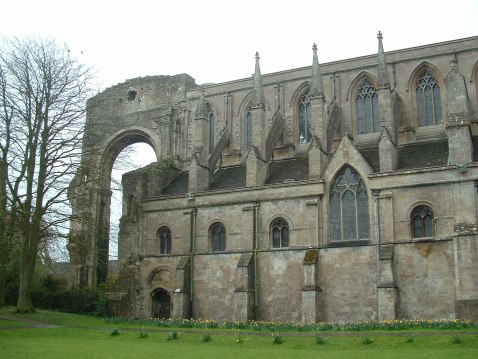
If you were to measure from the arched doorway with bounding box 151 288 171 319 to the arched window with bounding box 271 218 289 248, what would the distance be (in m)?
7.51

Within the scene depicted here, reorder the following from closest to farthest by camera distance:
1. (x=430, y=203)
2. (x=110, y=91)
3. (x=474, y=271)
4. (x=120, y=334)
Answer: (x=120, y=334)
(x=474, y=271)
(x=430, y=203)
(x=110, y=91)

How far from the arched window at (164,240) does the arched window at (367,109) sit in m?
13.4

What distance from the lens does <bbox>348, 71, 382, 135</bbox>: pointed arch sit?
125ft

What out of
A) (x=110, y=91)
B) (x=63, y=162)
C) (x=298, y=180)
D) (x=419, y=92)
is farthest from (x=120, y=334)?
(x=110, y=91)

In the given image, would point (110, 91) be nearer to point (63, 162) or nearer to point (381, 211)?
point (63, 162)

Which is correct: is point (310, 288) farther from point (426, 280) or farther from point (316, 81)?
point (316, 81)

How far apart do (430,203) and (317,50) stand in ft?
39.9

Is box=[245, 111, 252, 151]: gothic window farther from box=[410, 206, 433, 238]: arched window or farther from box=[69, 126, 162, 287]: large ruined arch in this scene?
box=[410, 206, 433, 238]: arched window

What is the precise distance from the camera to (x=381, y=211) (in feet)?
103

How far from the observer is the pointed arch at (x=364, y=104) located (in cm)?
3822

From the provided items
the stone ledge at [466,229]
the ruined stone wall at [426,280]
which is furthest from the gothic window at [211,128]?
the stone ledge at [466,229]

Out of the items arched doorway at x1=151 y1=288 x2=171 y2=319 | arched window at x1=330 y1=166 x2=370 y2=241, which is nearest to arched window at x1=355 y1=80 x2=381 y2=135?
arched window at x1=330 y1=166 x2=370 y2=241

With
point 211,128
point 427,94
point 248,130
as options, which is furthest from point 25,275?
point 427,94

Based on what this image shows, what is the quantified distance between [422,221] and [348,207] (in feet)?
13.1
